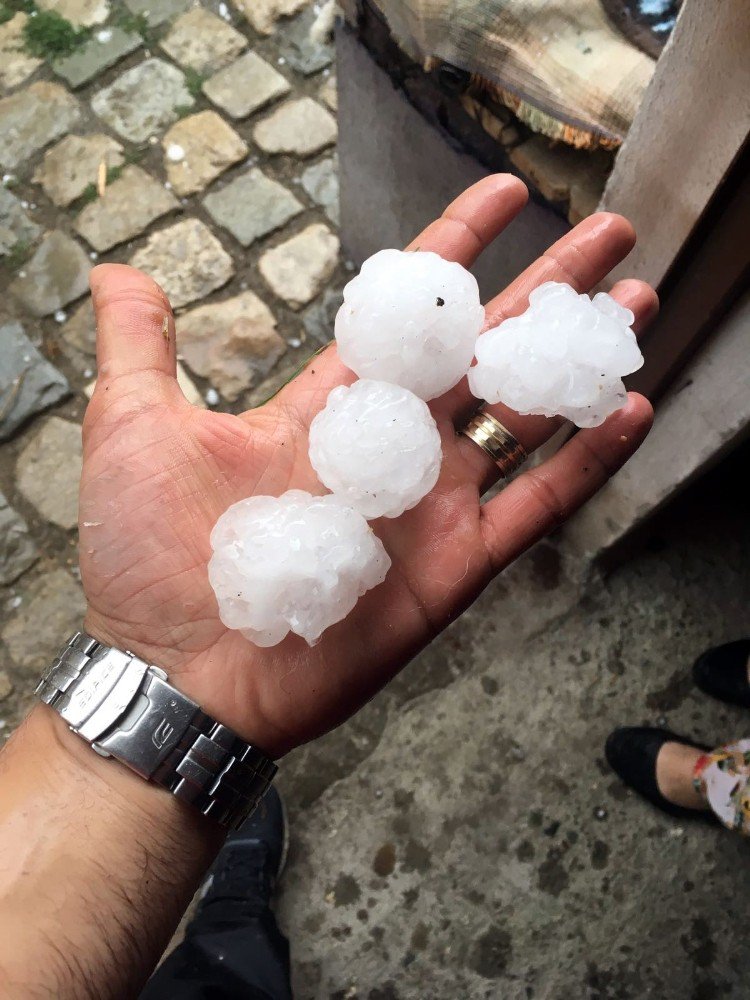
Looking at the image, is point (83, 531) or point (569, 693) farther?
point (569, 693)

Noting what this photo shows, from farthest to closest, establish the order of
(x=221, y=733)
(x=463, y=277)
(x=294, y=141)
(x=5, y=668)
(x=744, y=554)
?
(x=294, y=141) → (x=744, y=554) → (x=5, y=668) → (x=463, y=277) → (x=221, y=733)

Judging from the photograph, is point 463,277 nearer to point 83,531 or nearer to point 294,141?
point 83,531

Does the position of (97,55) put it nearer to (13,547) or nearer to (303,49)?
(303,49)

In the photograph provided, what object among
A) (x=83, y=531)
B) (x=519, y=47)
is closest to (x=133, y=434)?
(x=83, y=531)

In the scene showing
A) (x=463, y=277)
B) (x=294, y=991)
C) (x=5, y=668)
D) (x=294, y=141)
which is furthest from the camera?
(x=294, y=141)

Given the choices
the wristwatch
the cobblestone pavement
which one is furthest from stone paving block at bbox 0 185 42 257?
the wristwatch

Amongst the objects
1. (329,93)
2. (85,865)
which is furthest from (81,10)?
(85,865)

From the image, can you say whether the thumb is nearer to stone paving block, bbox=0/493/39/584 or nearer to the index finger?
the index finger
